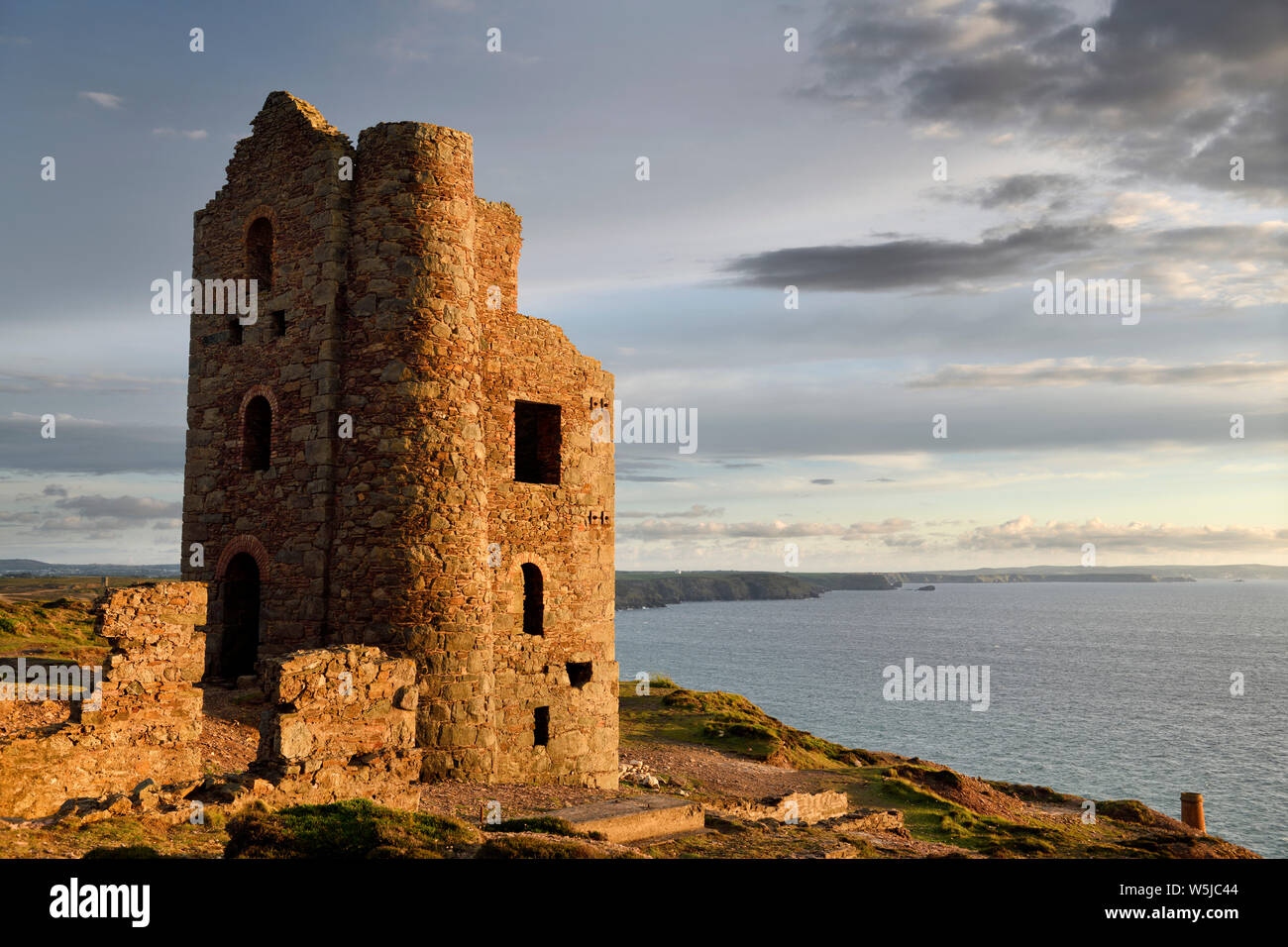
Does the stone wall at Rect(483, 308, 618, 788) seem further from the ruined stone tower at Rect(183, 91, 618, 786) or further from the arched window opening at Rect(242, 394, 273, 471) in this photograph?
the arched window opening at Rect(242, 394, 273, 471)

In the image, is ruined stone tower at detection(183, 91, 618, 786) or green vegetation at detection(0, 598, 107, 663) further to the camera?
green vegetation at detection(0, 598, 107, 663)

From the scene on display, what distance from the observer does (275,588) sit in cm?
1962

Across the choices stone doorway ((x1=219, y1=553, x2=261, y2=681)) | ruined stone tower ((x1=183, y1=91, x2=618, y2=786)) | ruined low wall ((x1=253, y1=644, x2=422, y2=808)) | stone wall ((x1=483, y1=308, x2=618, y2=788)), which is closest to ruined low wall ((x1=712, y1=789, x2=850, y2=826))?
stone wall ((x1=483, y1=308, x2=618, y2=788))

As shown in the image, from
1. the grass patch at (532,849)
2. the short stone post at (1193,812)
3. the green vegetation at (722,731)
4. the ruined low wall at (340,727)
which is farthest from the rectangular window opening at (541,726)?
the short stone post at (1193,812)

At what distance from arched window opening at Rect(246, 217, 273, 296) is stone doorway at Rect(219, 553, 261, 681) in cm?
640

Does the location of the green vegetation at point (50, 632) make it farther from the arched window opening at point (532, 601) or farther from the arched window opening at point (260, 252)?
the arched window opening at point (532, 601)

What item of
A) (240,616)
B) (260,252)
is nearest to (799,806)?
(240,616)

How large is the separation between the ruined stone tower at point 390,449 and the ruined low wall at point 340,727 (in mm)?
1348

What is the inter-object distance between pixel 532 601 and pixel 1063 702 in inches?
3047

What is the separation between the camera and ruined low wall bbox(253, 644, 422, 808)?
1407cm

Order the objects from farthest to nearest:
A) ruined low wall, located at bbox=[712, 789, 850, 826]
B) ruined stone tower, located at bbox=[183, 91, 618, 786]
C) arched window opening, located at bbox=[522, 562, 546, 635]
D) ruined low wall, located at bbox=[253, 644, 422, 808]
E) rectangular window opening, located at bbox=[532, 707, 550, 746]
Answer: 1. ruined low wall, located at bbox=[712, 789, 850, 826]
2. arched window opening, located at bbox=[522, 562, 546, 635]
3. rectangular window opening, located at bbox=[532, 707, 550, 746]
4. ruined stone tower, located at bbox=[183, 91, 618, 786]
5. ruined low wall, located at bbox=[253, 644, 422, 808]

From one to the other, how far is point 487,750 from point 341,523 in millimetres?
5351

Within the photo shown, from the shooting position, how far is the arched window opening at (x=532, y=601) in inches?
910

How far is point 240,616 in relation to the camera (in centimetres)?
2111
